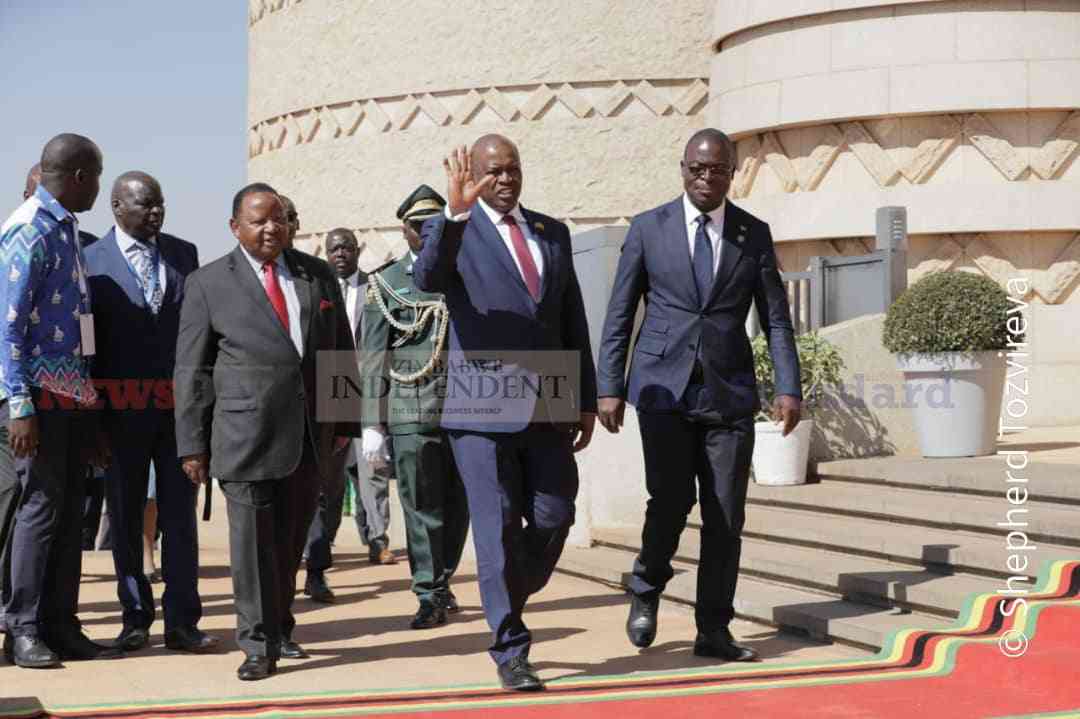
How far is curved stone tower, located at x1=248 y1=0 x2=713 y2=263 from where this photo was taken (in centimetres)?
1755

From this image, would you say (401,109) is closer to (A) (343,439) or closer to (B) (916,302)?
(B) (916,302)

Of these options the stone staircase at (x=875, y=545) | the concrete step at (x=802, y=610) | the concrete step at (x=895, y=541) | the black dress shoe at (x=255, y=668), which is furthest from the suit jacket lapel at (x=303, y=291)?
the concrete step at (x=895, y=541)

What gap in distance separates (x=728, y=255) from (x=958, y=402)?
3789 millimetres

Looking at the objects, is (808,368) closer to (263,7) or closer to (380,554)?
(380,554)

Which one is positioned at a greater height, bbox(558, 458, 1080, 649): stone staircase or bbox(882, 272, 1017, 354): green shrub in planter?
bbox(882, 272, 1017, 354): green shrub in planter

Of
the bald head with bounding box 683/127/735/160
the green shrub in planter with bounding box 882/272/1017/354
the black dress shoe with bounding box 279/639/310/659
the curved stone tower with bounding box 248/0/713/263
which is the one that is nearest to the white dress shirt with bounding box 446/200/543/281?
the bald head with bounding box 683/127/735/160

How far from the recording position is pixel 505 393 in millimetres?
6172

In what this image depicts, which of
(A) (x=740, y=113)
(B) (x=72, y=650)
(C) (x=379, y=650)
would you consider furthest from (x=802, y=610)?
(A) (x=740, y=113)

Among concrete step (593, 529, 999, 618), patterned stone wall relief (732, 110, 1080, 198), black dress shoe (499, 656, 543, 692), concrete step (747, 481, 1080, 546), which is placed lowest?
black dress shoe (499, 656, 543, 692)

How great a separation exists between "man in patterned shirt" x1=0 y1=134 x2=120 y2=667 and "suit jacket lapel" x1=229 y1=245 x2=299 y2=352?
32.9 inches

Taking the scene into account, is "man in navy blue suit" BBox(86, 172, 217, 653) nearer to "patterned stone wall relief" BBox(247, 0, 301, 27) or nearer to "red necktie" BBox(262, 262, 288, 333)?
"red necktie" BBox(262, 262, 288, 333)

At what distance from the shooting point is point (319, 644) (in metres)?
7.34

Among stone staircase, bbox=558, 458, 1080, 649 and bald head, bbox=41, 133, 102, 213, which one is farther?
stone staircase, bbox=558, 458, 1080, 649

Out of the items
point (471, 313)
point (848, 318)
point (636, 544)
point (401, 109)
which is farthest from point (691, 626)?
point (401, 109)
